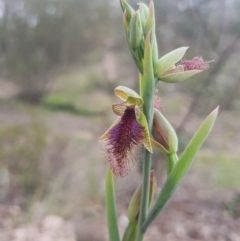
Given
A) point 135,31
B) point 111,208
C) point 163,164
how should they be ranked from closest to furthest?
point 135,31 < point 111,208 < point 163,164

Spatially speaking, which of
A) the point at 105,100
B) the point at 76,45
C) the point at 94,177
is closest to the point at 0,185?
the point at 94,177

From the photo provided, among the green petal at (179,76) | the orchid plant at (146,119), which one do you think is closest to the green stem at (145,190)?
the orchid plant at (146,119)

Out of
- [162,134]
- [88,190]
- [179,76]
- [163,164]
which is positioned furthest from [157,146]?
[88,190]

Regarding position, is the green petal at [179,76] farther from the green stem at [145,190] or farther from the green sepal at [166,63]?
the green stem at [145,190]

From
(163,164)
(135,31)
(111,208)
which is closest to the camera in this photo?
Answer: (135,31)

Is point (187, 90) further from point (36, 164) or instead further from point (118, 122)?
point (118, 122)

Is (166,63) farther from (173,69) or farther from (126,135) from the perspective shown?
(126,135)
